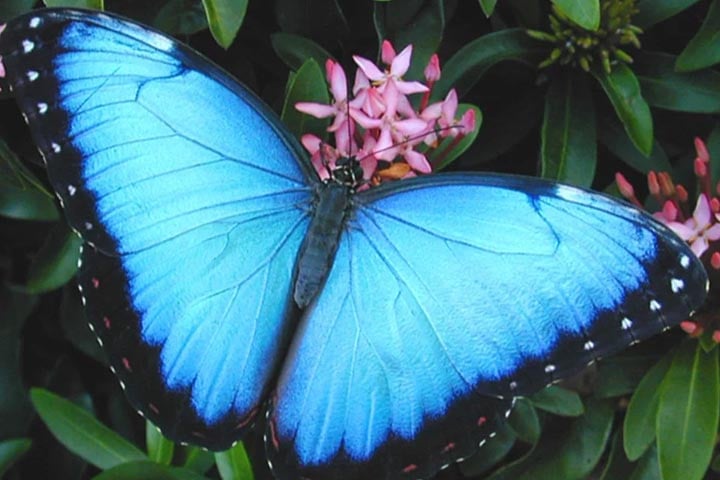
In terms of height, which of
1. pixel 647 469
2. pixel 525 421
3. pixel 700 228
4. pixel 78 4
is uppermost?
pixel 78 4

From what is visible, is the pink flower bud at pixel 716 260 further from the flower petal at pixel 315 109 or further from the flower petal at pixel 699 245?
the flower petal at pixel 315 109

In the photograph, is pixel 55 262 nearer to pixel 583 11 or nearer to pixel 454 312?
pixel 454 312

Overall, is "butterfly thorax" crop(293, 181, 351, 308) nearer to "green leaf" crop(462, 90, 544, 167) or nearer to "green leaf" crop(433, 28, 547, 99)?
"green leaf" crop(433, 28, 547, 99)

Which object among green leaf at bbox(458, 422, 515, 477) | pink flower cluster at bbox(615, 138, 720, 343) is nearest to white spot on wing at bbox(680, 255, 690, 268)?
pink flower cluster at bbox(615, 138, 720, 343)

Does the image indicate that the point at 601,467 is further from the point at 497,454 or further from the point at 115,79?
the point at 115,79

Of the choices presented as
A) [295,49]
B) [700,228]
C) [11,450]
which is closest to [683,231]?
[700,228]
